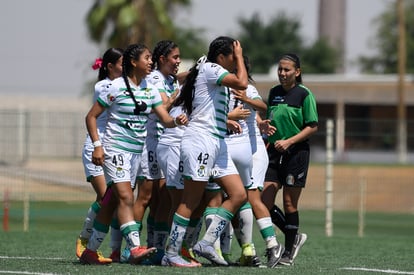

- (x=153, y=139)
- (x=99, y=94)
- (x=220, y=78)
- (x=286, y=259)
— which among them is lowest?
(x=286, y=259)

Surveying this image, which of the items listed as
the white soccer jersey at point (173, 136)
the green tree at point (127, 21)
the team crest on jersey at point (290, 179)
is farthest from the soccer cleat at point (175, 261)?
the green tree at point (127, 21)

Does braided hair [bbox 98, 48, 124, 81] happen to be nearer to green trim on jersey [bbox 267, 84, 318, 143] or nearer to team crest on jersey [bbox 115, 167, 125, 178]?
team crest on jersey [bbox 115, 167, 125, 178]

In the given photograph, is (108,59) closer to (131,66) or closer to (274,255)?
(131,66)

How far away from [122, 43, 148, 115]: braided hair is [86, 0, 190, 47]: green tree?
92.3 ft

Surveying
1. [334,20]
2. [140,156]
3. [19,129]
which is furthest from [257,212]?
[334,20]

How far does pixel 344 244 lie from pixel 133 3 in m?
24.9

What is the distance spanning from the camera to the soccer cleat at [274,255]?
11.5m

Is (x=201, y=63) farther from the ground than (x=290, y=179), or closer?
farther from the ground

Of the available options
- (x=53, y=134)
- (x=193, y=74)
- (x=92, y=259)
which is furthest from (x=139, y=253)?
(x=53, y=134)

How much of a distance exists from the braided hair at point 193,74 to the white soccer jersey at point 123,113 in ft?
0.81

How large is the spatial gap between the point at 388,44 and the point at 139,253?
8236 cm

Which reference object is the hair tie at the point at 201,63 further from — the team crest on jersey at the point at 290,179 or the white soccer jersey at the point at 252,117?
the team crest on jersey at the point at 290,179

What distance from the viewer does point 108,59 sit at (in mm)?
12273

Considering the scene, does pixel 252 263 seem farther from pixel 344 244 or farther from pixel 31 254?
pixel 344 244
